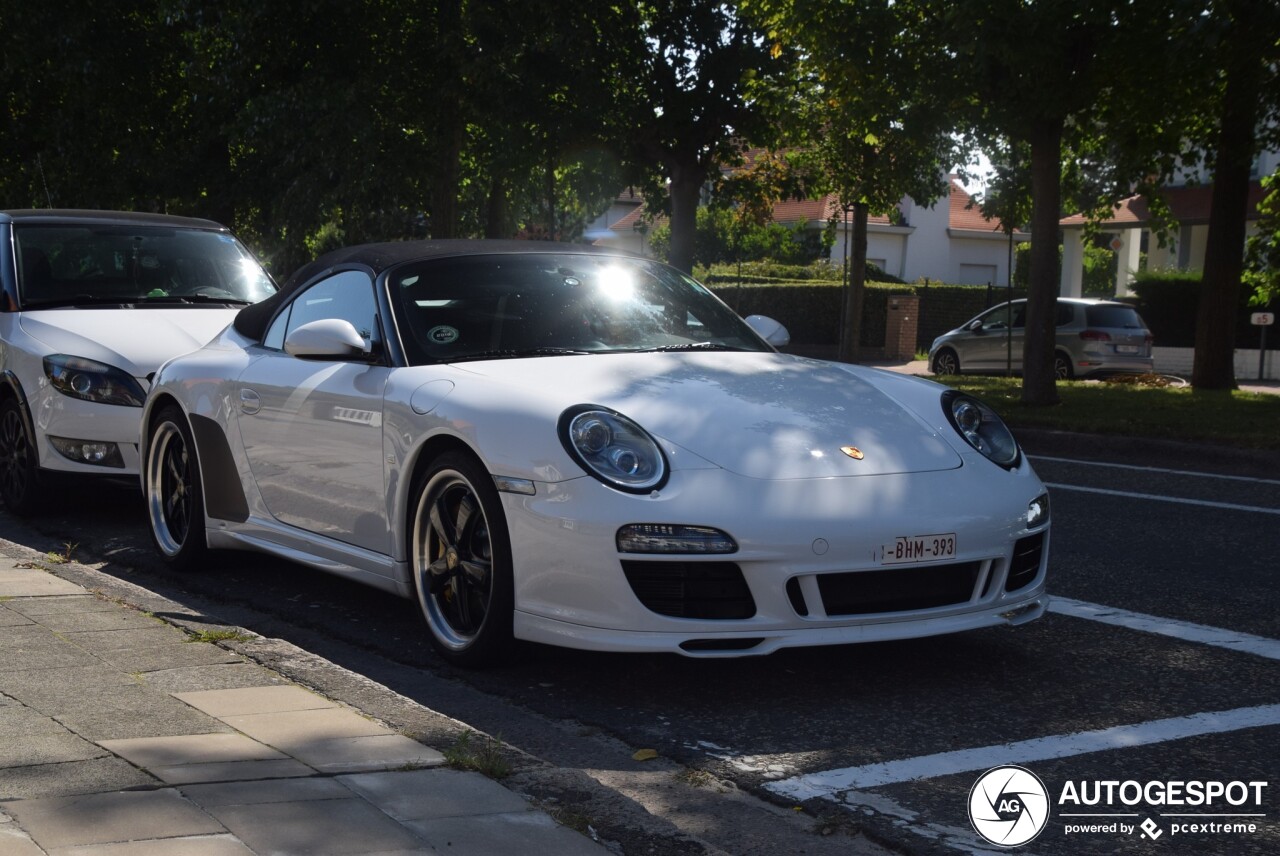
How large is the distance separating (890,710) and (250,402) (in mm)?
3032

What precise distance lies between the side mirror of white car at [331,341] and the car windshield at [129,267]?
3.88m

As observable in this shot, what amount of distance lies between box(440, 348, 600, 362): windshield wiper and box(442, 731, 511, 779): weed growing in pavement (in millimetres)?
1833

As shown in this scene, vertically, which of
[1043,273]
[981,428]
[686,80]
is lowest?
[981,428]

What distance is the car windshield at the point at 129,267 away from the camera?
29.8ft

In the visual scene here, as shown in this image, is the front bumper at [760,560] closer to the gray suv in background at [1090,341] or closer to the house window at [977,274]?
the gray suv in background at [1090,341]

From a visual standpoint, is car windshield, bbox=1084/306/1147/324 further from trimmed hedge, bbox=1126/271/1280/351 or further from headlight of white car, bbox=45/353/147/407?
headlight of white car, bbox=45/353/147/407

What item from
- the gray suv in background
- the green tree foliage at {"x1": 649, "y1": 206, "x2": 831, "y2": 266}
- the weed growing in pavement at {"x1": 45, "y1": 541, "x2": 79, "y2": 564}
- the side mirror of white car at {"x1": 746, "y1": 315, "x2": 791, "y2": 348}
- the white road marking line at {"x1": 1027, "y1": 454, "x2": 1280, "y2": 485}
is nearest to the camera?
the side mirror of white car at {"x1": 746, "y1": 315, "x2": 791, "y2": 348}

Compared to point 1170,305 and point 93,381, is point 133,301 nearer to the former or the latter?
point 93,381

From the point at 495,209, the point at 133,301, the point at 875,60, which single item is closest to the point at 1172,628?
the point at 133,301

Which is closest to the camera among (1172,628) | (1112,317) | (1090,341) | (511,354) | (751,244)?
(511,354)

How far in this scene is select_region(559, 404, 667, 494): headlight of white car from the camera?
14.8ft

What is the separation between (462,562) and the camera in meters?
4.96

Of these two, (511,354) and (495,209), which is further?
(495,209)

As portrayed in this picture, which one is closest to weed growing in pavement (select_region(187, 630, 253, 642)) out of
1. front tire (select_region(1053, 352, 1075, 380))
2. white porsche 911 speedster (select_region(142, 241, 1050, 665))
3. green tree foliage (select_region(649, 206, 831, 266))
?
white porsche 911 speedster (select_region(142, 241, 1050, 665))
